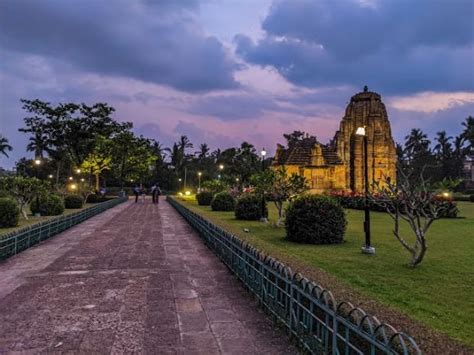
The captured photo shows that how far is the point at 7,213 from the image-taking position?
17734 mm

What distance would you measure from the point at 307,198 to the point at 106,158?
36883mm

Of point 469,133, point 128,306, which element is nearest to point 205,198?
point 128,306

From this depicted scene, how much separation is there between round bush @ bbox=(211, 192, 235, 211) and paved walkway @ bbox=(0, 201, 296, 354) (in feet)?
57.2

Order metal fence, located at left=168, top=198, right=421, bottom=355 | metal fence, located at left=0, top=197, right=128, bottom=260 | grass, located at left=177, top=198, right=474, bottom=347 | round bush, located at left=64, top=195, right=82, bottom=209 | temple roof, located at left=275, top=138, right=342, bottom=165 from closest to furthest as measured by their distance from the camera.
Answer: metal fence, located at left=168, top=198, right=421, bottom=355, grass, located at left=177, top=198, right=474, bottom=347, metal fence, located at left=0, top=197, right=128, bottom=260, round bush, located at left=64, top=195, right=82, bottom=209, temple roof, located at left=275, top=138, right=342, bottom=165

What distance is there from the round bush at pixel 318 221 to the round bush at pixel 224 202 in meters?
15.8

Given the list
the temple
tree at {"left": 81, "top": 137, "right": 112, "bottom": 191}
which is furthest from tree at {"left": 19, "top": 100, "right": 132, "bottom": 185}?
the temple

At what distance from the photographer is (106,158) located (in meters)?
46.5

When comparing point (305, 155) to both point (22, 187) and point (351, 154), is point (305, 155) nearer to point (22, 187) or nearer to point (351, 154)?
point (351, 154)

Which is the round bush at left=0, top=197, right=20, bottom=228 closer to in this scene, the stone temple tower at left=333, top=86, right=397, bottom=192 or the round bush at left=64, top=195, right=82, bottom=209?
the round bush at left=64, top=195, right=82, bottom=209

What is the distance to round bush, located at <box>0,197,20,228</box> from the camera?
1764 cm

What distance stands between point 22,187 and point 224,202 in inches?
491

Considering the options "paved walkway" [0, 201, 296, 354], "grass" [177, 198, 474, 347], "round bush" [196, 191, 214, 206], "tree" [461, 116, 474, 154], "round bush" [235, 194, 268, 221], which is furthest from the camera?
"tree" [461, 116, 474, 154]

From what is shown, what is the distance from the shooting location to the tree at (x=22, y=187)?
21.0 m

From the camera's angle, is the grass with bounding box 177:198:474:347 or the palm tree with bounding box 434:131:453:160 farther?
the palm tree with bounding box 434:131:453:160
